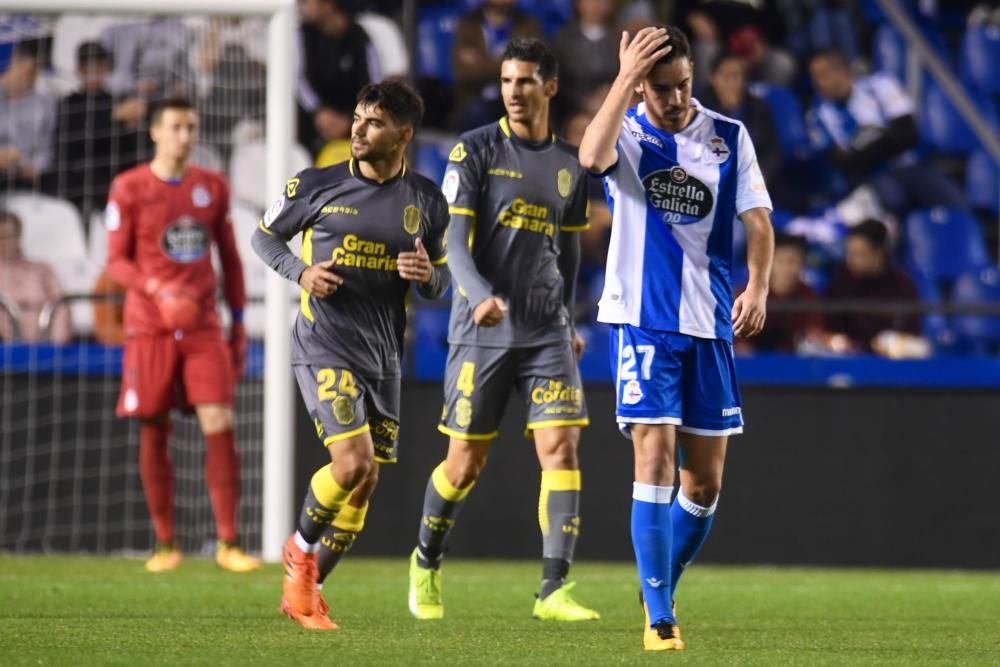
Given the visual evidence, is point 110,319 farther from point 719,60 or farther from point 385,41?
point 719,60

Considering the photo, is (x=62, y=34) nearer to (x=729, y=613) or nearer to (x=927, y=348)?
(x=927, y=348)

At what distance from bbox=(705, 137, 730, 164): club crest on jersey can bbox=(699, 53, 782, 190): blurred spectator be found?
23.0ft

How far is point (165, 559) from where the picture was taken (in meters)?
8.80

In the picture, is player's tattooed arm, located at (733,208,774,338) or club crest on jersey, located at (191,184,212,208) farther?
club crest on jersey, located at (191,184,212,208)

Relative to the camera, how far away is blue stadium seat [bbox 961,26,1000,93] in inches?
559

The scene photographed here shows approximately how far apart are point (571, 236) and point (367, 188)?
3.41 feet

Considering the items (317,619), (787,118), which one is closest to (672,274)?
(317,619)

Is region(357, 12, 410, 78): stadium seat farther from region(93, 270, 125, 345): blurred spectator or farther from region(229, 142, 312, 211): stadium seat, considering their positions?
region(93, 270, 125, 345): blurred spectator

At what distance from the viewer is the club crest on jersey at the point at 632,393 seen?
17.6 feet

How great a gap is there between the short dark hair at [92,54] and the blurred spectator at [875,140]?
17.4 feet

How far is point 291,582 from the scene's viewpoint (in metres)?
6.02

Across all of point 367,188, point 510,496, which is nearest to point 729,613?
point 367,188

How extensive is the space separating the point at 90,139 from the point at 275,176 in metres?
2.44

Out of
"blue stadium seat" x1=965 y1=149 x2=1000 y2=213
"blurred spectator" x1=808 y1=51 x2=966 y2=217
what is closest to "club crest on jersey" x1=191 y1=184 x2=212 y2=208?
"blurred spectator" x1=808 y1=51 x2=966 y2=217
